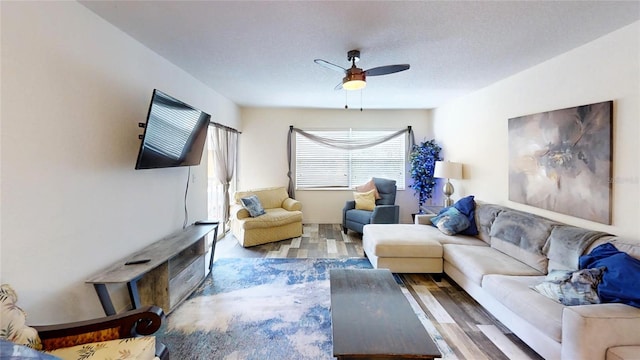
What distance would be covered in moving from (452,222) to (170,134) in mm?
3397

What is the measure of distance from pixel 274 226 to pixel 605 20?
4467mm

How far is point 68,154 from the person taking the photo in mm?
1938

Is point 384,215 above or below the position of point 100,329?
above

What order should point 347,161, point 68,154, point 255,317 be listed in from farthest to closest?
1. point 347,161
2. point 255,317
3. point 68,154

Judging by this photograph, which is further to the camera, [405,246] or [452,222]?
[452,222]

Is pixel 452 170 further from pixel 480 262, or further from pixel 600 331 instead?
pixel 600 331

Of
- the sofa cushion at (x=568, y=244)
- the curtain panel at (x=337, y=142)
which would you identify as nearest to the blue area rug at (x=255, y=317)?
the sofa cushion at (x=568, y=244)

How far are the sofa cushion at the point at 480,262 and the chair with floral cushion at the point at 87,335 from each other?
2612 mm

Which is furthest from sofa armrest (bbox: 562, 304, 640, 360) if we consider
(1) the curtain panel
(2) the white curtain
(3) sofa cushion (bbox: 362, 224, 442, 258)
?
(1) the curtain panel

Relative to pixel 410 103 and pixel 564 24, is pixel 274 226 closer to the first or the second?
pixel 410 103

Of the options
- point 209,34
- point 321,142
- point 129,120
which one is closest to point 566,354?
point 209,34

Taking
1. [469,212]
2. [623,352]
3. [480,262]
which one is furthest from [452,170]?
[623,352]

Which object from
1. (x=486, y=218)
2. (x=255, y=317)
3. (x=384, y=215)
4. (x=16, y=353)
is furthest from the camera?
(x=384, y=215)

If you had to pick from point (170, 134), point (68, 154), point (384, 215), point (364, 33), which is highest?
point (364, 33)
